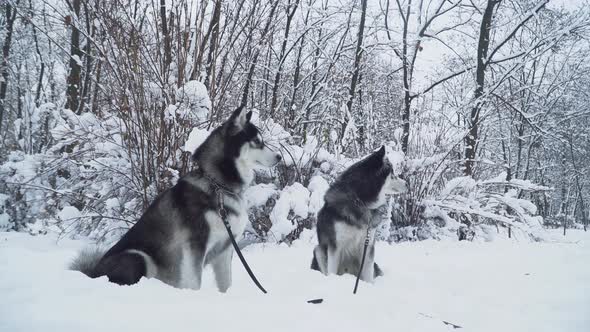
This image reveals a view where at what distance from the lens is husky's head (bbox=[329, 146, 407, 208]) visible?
12.9 ft

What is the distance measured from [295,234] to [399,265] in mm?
1918

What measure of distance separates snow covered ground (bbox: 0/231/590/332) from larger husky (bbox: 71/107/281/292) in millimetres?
249

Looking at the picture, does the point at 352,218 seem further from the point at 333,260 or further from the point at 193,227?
the point at 193,227

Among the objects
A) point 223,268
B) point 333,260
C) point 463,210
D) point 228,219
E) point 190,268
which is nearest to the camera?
point 190,268

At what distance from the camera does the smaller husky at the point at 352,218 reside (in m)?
3.71

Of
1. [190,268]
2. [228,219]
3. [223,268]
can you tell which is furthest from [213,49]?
[190,268]

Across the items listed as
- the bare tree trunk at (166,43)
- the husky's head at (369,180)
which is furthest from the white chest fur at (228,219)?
the bare tree trunk at (166,43)

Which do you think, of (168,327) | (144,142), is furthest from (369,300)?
(144,142)

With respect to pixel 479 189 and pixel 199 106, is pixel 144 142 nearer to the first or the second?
pixel 199 106

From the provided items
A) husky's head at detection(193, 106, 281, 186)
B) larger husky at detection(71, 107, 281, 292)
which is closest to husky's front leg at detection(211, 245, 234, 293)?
larger husky at detection(71, 107, 281, 292)

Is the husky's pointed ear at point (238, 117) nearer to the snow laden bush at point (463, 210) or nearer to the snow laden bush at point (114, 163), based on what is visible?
the snow laden bush at point (114, 163)

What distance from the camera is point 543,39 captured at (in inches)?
376

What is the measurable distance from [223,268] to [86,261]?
99 centimetres

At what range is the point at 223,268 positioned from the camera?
291 cm
